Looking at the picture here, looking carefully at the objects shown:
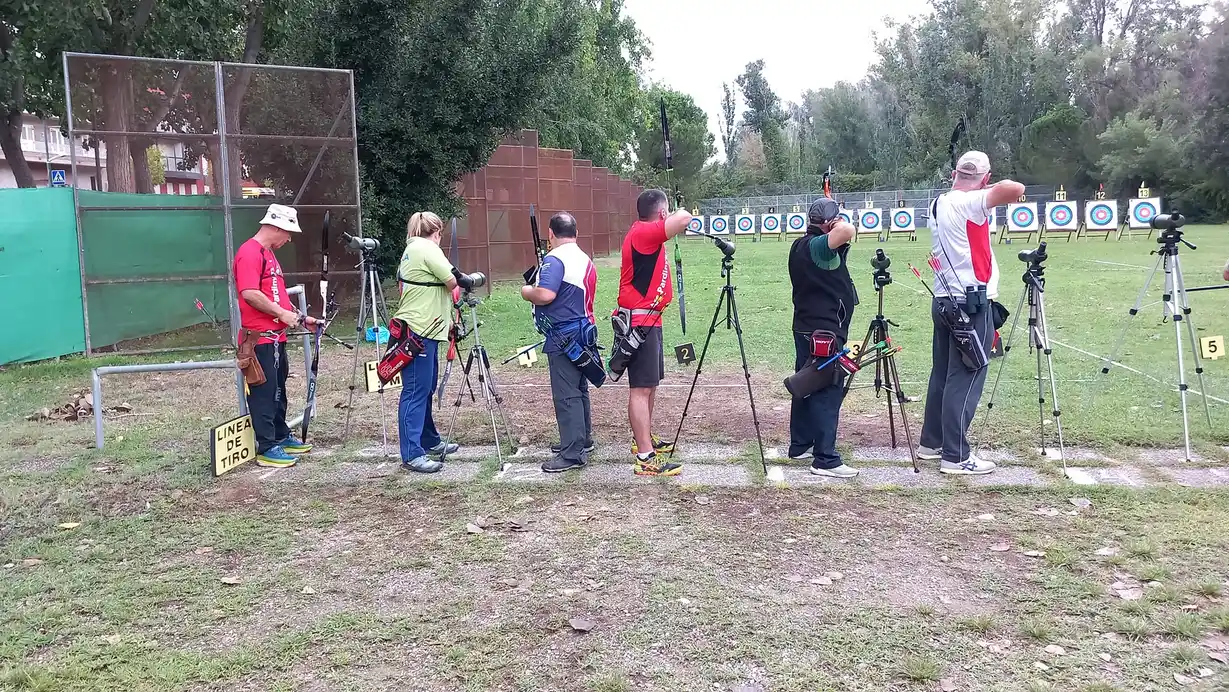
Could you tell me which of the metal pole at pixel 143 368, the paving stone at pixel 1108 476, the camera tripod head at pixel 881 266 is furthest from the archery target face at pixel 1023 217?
the metal pole at pixel 143 368

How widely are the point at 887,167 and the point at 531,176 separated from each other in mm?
41023

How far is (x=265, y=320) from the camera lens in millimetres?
5559

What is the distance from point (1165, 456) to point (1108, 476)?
2.09 ft

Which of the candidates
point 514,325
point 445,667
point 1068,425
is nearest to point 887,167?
point 514,325

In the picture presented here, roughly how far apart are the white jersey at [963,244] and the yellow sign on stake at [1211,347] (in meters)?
2.05

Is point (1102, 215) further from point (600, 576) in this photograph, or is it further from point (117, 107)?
point (600, 576)

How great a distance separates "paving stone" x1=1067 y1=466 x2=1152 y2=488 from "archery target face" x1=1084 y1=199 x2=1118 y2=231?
2838 cm

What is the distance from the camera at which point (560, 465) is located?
18.1ft

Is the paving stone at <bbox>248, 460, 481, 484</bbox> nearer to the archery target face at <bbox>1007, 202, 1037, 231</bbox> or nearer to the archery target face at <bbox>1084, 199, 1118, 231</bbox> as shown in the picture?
the archery target face at <bbox>1007, 202, 1037, 231</bbox>

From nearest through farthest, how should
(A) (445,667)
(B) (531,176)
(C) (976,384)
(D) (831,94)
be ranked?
(A) (445,667) → (C) (976,384) → (B) (531,176) → (D) (831,94)

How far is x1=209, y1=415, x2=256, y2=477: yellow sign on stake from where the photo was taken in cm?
544

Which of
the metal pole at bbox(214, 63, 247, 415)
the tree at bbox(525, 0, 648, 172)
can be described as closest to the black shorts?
the metal pole at bbox(214, 63, 247, 415)

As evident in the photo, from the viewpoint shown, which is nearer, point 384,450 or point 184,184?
point 384,450

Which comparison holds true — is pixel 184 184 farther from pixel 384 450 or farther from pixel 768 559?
pixel 768 559
